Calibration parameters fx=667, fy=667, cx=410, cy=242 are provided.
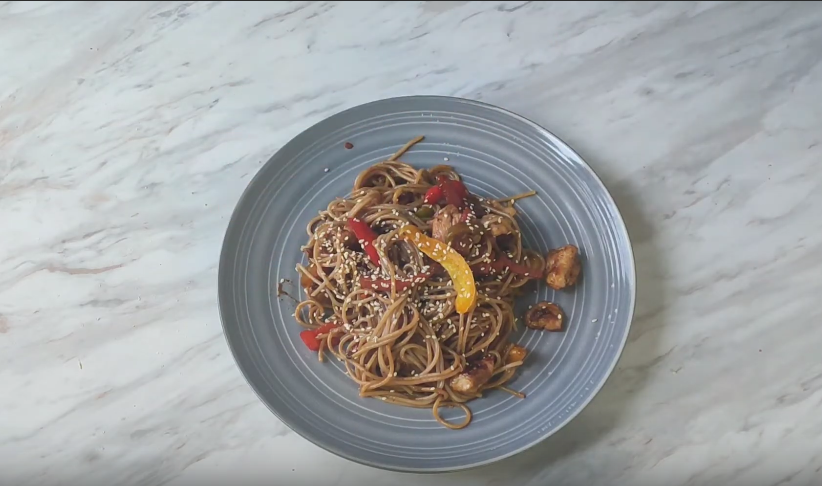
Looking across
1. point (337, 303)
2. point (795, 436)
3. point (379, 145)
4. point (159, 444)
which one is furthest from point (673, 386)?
point (159, 444)

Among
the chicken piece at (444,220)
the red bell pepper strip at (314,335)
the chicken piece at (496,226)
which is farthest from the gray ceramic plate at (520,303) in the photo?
the chicken piece at (444,220)

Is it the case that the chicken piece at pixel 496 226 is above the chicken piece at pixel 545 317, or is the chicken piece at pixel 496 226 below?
above

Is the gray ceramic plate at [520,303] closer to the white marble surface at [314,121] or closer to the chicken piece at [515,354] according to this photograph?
the chicken piece at [515,354]

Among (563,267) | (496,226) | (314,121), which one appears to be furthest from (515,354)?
(314,121)

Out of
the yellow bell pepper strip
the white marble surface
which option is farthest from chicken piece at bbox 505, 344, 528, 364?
the white marble surface

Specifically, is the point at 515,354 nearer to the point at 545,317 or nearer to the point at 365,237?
the point at 545,317

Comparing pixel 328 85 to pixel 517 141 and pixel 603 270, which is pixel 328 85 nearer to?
pixel 517 141
